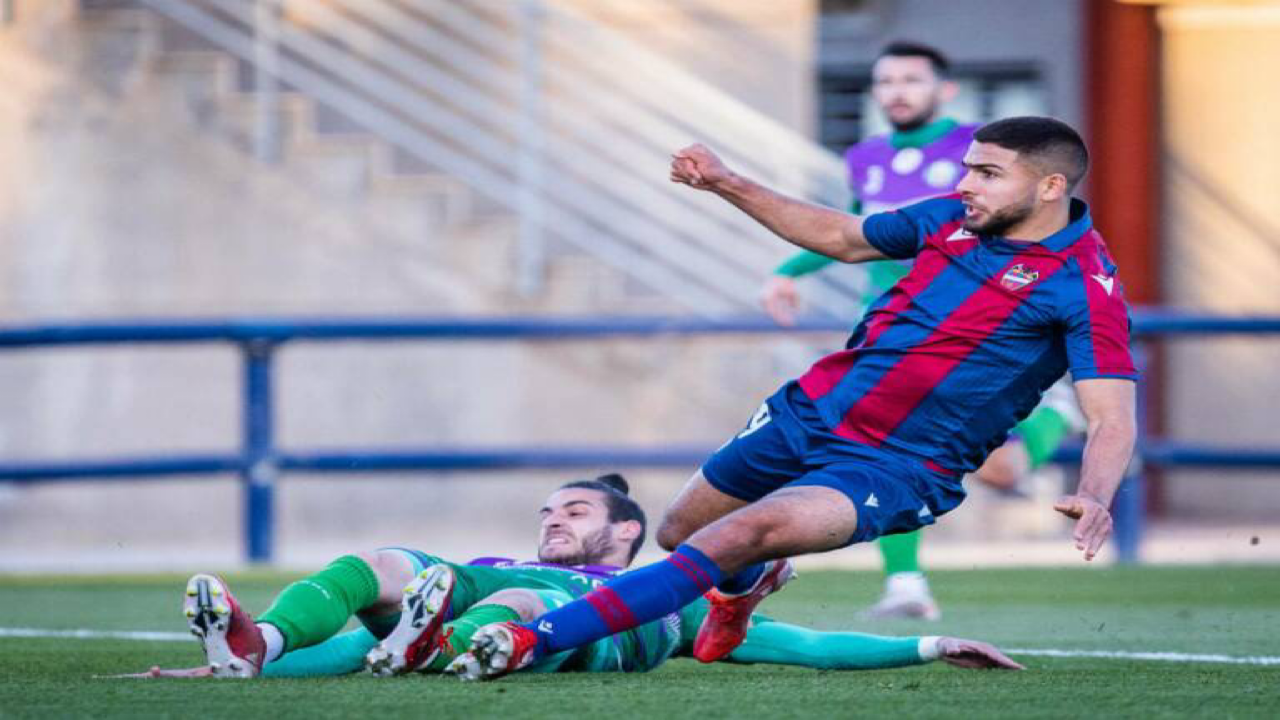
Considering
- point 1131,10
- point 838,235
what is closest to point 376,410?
point 1131,10

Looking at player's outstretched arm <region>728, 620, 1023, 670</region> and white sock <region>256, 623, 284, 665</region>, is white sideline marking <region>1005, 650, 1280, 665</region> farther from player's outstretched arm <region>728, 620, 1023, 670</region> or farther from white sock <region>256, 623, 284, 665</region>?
white sock <region>256, 623, 284, 665</region>

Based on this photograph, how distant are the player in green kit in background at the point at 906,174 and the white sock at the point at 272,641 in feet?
8.98

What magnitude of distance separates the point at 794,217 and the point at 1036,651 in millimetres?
1734

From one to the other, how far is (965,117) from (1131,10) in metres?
1.47

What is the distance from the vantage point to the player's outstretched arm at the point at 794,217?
5242 mm

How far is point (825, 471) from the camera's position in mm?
5023

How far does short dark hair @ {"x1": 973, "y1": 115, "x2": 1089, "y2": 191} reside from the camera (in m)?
5.07

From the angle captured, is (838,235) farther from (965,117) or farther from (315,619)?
(965,117)

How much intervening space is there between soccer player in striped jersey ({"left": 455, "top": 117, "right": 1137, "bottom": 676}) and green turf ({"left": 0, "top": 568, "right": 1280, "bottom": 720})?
0.73 ft

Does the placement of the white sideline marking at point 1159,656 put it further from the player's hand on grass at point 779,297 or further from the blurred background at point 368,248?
the blurred background at point 368,248

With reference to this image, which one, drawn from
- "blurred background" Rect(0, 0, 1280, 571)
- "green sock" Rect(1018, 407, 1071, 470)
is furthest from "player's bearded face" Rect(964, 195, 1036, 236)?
"blurred background" Rect(0, 0, 1280, 571)

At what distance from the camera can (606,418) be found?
45.9ft

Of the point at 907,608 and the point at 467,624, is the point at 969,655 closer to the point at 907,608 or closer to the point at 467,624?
the point at 467,624

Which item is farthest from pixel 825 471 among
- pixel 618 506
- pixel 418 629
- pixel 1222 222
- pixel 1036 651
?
pixel 1222 222
